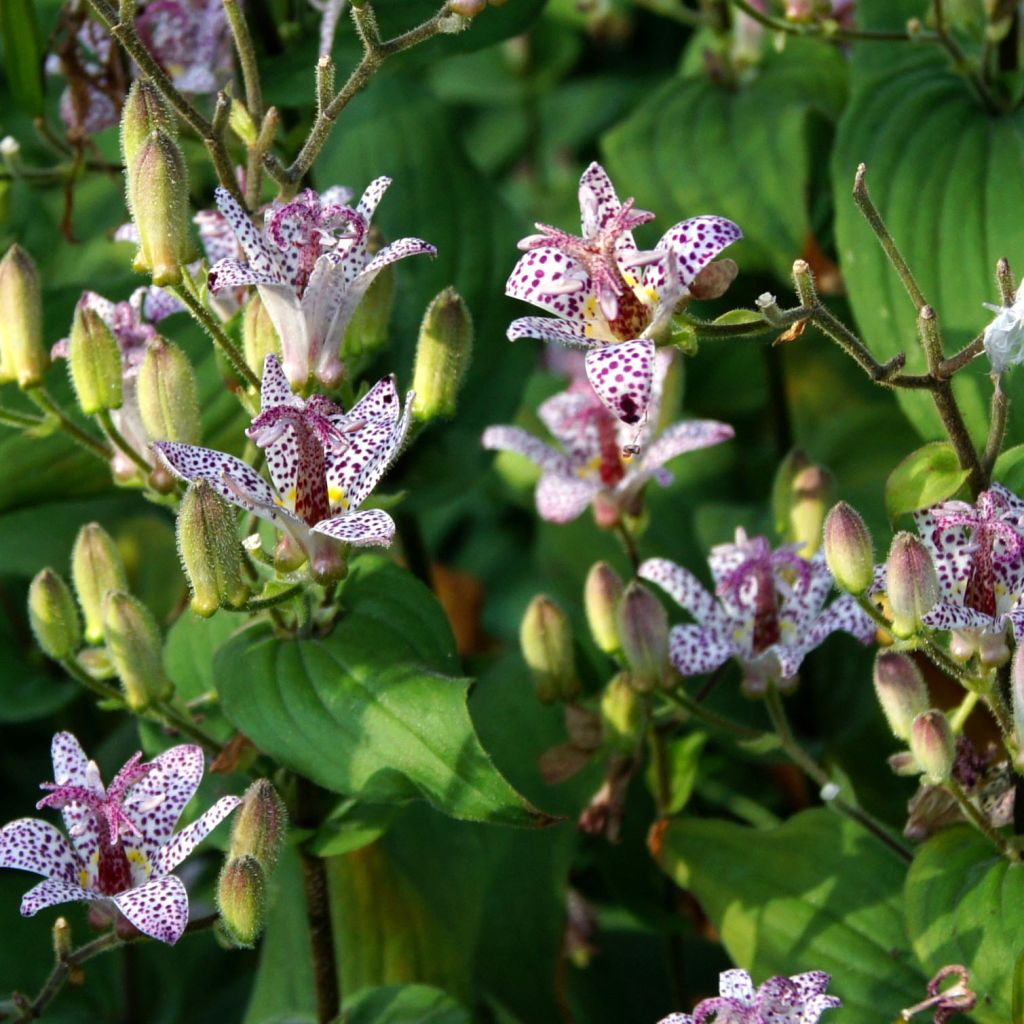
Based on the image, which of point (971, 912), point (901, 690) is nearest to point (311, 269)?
point (901, 690)

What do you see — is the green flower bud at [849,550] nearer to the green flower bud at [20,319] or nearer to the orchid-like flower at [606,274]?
the orchid-like flower at [606,274]

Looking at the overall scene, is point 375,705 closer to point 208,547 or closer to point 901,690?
point 208,547

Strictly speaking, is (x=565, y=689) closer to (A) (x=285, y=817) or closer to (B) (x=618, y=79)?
(A) (x=285, y=817)

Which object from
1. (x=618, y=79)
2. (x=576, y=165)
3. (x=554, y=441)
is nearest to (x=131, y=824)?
(x=554, y=441)

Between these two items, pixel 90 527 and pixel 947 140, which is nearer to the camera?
pixel 90 527

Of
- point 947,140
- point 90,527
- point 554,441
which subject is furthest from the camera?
point 554,441

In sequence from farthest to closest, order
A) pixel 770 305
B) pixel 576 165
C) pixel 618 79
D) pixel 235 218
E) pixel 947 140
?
pixel 618 79 → pixel 576 165 → pixel 947 140 → pixel 235 218 → pixel 770 305
